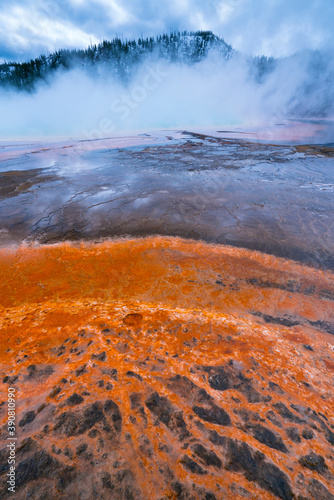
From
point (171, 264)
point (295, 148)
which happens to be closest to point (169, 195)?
point (171, 264)

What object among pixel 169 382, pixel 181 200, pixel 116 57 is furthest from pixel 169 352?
pixel 116 57

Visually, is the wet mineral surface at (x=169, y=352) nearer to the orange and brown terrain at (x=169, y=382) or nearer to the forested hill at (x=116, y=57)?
the orange and brown terrain at (x=169, y=382)

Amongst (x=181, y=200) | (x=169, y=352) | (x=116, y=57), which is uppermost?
(x=116, y=57)

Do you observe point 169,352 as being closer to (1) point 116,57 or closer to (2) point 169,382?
(2) point 169,382

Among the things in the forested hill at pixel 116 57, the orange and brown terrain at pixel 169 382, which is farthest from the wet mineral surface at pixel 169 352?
the forested hill at pixel 116 57

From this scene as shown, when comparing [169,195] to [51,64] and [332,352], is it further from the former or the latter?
[51,64]

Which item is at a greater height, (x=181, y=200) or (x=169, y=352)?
(x=181, y=200)

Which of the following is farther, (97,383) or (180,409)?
(97,383)

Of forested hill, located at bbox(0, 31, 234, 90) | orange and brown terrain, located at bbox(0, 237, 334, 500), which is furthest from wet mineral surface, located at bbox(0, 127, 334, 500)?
forested hill, located at bbox(0, 31, 234, 90)
